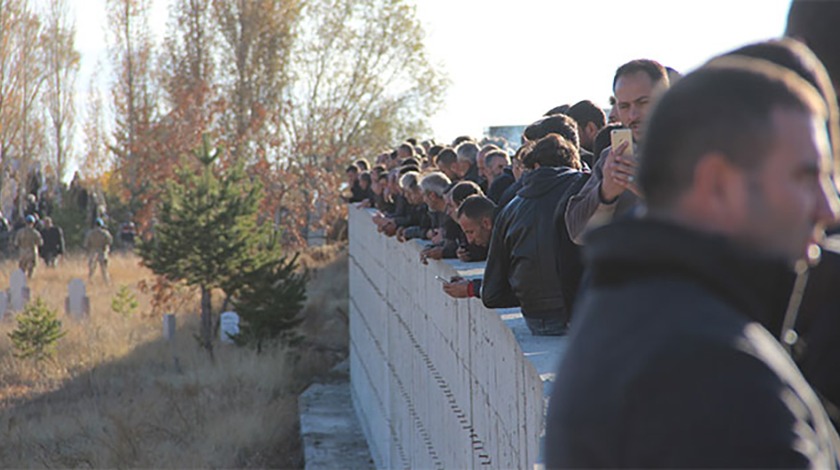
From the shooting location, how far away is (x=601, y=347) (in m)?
1.99

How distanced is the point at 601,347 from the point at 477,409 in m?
6.63

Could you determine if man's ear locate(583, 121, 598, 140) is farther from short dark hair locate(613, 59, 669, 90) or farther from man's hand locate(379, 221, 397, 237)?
man's hand locate(379, 221, 397, 237)

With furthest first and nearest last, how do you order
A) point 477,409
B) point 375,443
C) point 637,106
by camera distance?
point 375,443, point 477,409, point 637,106

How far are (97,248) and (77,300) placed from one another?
873 cm

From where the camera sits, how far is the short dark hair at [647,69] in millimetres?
5027

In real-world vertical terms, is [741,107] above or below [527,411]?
above

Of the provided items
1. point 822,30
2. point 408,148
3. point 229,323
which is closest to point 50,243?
point 229,323

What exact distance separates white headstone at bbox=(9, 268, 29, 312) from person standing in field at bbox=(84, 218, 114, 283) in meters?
6.56

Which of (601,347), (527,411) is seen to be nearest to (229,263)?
(527,411)

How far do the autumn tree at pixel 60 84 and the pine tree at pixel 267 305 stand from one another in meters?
39.6

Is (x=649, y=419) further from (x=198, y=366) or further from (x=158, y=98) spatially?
(x=158, y=98)

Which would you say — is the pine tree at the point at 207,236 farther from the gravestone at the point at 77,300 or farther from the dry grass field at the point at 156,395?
the gravestone at the point at 77,300

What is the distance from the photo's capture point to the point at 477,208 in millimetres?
7988

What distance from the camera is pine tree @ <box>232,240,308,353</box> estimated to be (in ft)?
88.7
